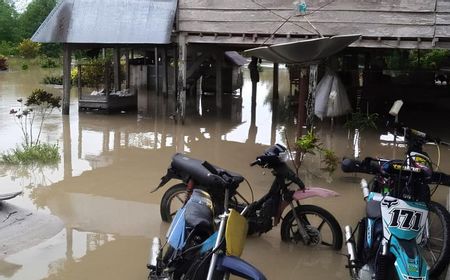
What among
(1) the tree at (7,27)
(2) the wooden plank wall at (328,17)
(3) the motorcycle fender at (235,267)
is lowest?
(3) the motorcycle fender at (235,267)

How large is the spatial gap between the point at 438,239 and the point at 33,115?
11.3 meters

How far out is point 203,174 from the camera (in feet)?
15.4

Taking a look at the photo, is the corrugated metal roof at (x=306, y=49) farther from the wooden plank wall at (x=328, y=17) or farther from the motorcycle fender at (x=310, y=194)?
the wooden plank wall at (x=328, y=17)

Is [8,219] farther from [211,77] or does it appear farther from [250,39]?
[211,77]

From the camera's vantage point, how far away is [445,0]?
10219 millimetres

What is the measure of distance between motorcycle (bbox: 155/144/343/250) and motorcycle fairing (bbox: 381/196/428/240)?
1291mm

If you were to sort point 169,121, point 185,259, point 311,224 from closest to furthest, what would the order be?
point 185,259 → point 311,224 → point 169,121

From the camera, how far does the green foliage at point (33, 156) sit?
28.2 feet

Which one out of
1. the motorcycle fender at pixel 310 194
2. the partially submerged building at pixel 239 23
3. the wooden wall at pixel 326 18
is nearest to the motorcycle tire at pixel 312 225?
the motorcycle fender at pixel 310 194

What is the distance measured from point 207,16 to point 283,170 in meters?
8.08

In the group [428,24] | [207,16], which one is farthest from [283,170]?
[207,16]

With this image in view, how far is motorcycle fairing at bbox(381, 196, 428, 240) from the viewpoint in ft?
11.7

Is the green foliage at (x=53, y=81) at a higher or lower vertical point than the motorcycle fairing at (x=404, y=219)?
higher

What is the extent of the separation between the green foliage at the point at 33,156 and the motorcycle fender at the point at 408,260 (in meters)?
6.71
